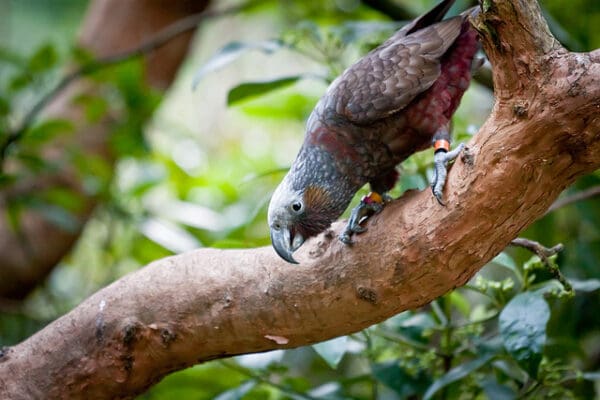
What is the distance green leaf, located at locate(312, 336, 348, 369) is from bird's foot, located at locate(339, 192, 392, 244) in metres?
0.34

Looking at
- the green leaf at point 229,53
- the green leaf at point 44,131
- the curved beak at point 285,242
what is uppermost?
the green leaf at point 229,53

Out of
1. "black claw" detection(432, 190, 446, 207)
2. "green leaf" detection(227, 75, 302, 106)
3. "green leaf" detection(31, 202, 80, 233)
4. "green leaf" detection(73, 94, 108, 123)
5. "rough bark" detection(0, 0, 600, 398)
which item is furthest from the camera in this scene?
"green leaf" detection(73, 94, 108, 123)

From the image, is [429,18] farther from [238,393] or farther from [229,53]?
[238,393]

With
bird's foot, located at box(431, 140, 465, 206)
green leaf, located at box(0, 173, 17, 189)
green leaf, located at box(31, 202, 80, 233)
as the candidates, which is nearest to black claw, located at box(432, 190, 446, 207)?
bird's foot, located at box(431, 140, 465, 206)

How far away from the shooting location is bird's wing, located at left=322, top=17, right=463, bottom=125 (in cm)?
215

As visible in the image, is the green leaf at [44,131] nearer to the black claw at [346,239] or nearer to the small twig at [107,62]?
the small twig at [107,62]

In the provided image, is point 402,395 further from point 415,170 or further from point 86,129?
point 86,129

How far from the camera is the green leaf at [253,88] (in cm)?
261

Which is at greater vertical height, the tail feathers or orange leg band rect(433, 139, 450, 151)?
the tail feathers

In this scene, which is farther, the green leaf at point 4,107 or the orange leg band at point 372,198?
the green leaf at point 4,107

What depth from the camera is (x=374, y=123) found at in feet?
7.26

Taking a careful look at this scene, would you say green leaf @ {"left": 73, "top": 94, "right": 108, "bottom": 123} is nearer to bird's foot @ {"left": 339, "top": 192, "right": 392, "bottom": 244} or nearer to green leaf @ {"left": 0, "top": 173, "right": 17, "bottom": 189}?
green leaf @ {"left": 0, "top": 173, "right": 17, "bottom": 189}

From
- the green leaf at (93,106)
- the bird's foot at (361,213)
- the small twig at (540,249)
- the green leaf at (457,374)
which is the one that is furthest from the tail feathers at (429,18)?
the green leaf at (93,106)

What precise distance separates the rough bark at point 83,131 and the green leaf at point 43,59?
58cm
